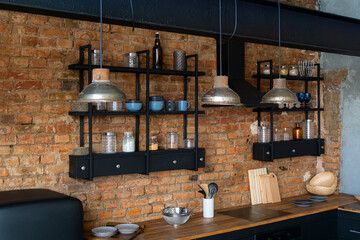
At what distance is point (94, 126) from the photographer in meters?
3.43

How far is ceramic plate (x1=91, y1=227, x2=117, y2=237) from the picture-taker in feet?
10.3

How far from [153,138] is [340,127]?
2.46 metres

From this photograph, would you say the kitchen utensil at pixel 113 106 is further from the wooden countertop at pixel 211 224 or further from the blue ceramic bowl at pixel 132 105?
the wooden countertop at pixel 211 224

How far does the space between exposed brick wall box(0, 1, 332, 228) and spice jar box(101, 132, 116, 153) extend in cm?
8

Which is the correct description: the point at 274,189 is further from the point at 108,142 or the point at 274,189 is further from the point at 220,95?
the point at 220,95

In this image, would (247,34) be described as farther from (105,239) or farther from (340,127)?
(340,127)

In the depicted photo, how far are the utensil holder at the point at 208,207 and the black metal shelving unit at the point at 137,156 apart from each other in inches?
12.5

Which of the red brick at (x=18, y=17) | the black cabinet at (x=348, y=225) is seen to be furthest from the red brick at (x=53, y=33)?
the black cabinet at (x=348, y=225)

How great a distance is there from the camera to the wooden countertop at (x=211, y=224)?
3254mm

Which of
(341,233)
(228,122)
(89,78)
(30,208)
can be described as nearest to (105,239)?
(30,208)

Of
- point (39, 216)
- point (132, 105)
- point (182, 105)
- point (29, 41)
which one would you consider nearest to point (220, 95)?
point (132, 105)

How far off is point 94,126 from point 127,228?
86 cm

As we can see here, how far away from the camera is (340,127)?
4902 mm

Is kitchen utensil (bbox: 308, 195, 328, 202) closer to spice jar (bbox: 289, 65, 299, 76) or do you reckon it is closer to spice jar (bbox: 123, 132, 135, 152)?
spice jar (bbox: 289, 65, 299, 76)
